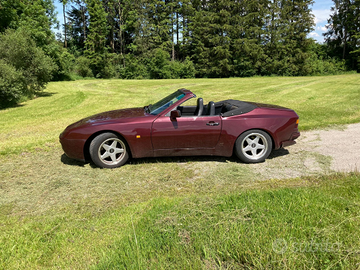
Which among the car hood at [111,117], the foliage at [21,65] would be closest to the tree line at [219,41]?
the foliage at [21,65]

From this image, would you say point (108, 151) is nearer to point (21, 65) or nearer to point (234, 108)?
point (234, 108)

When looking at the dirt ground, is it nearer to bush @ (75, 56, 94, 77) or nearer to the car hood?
the car hood

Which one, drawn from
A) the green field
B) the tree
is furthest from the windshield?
the tree

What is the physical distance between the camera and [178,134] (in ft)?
15.4

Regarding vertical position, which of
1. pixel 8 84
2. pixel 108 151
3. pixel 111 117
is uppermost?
pixel 8 84

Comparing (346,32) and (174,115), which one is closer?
(174,115)

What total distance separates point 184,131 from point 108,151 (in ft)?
4.72

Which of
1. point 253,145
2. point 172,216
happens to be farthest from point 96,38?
point 172,216

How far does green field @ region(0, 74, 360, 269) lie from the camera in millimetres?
2320

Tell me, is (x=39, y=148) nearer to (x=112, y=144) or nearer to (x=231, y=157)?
(x=112, y=144)

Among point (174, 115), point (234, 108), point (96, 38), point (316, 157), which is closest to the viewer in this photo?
point (174, 115)

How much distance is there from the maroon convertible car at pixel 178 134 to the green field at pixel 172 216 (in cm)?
30

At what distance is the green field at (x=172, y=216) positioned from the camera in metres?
2.32

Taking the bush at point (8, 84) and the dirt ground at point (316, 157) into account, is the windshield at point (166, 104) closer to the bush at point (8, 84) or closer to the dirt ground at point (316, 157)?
the dirt ground at point (316, 157)
